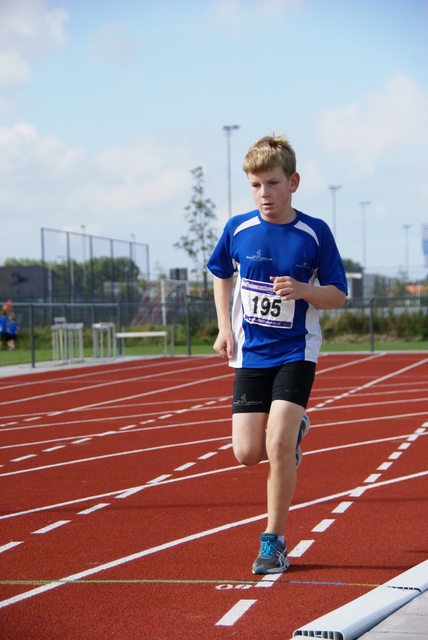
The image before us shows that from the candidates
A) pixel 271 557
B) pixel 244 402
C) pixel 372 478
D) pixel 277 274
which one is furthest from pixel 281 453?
pixel 372 478

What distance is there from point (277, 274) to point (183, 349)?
29249mm

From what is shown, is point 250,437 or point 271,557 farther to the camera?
point 250,437

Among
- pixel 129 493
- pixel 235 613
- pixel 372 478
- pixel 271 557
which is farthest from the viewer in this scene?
pixel 372 478

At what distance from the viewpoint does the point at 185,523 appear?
5.77 m

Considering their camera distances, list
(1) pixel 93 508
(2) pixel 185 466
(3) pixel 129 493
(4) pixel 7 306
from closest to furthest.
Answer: (1) pixel 93 508
(3) pixel 129 493
(2) pixel 185 466
(4) pixel 7 306

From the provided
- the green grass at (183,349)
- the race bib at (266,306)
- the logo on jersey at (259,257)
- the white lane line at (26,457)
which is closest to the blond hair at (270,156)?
the logo on jersey at (259,257)

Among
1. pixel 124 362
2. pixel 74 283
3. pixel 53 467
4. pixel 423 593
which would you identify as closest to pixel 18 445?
pixel 53 467

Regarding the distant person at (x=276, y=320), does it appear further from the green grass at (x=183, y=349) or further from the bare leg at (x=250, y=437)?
the green grass at (x=183, y=349)

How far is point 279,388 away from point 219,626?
1336 mm

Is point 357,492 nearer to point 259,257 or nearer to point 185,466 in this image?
point 185,466

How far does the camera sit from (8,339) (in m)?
35.0

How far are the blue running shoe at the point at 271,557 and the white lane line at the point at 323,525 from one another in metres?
0.88

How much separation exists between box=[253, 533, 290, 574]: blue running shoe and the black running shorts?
63cm

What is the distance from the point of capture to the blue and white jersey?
4.76 m
